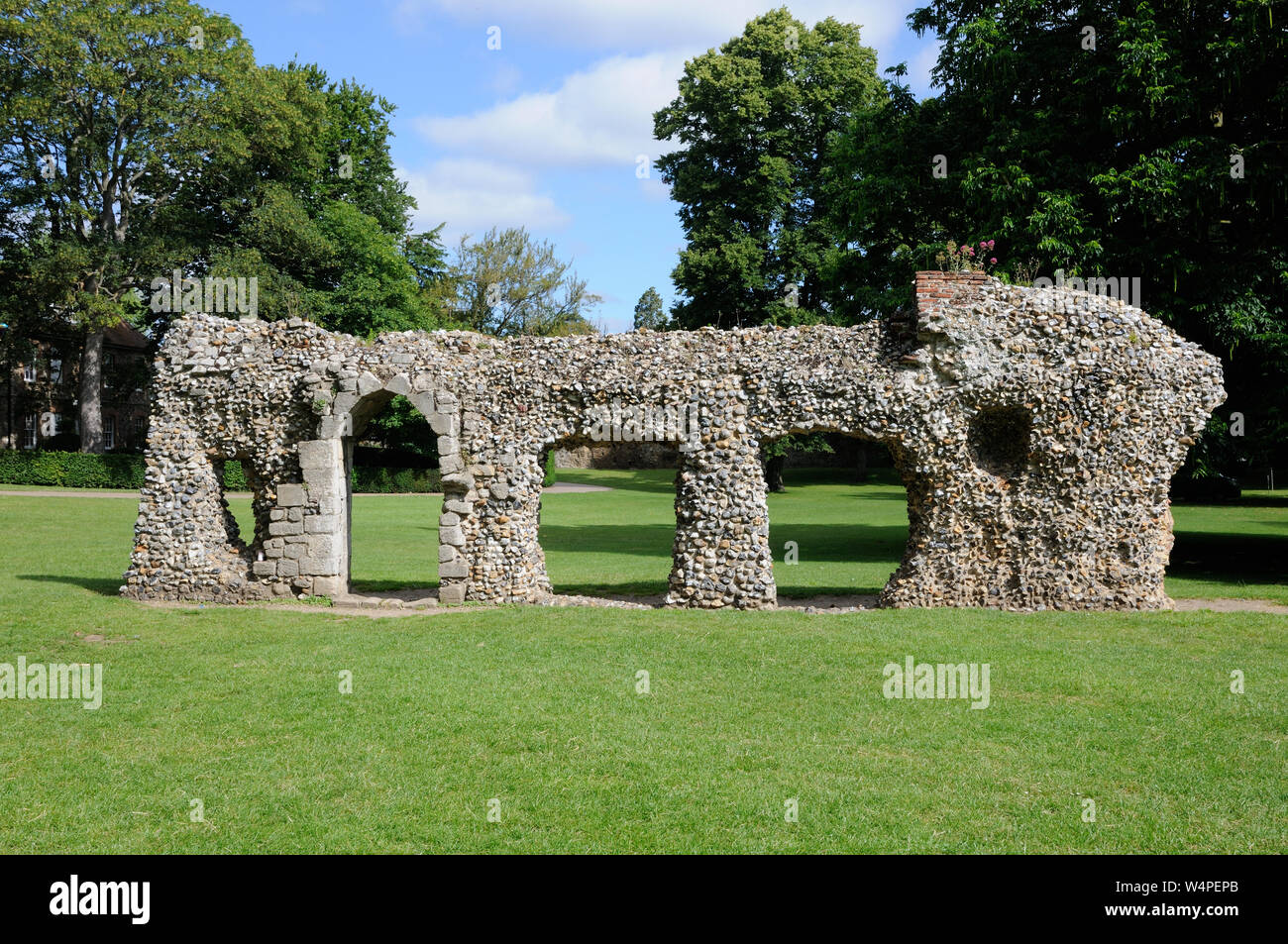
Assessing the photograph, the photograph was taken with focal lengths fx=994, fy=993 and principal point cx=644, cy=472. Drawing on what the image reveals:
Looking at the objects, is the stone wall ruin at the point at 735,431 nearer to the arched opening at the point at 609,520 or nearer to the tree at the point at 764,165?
the arched opening at the point at 609,520

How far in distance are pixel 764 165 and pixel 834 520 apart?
1526cm

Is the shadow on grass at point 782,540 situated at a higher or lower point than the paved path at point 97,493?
lower

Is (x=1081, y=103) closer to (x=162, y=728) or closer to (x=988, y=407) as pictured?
(x=988, y=407)

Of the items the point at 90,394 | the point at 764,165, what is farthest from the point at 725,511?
the point at 90,394

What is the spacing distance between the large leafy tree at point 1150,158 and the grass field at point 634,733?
732 centimetres

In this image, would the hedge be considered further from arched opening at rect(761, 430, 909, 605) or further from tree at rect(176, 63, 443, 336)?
arched opening at rect(761, 430, 909, 605)

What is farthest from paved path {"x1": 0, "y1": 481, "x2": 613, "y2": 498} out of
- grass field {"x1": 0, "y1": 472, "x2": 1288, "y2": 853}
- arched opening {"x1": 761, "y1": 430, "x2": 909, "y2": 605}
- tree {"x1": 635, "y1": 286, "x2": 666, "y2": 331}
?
tree {"x1": 635, "y1": 286, "x2": 666, "y2": 331}

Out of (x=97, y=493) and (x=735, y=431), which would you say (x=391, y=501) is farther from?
(x=735, y=431)

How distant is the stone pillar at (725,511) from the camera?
48.2 ft

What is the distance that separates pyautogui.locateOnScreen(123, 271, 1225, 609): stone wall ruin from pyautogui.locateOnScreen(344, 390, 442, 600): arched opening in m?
1.02

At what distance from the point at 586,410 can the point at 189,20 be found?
3248 cm

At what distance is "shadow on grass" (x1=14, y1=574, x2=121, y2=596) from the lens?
16641 millimetres

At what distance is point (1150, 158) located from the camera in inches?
757

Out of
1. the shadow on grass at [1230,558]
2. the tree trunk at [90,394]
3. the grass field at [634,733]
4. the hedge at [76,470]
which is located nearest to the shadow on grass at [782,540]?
the shadow on grass at [1230,558]
